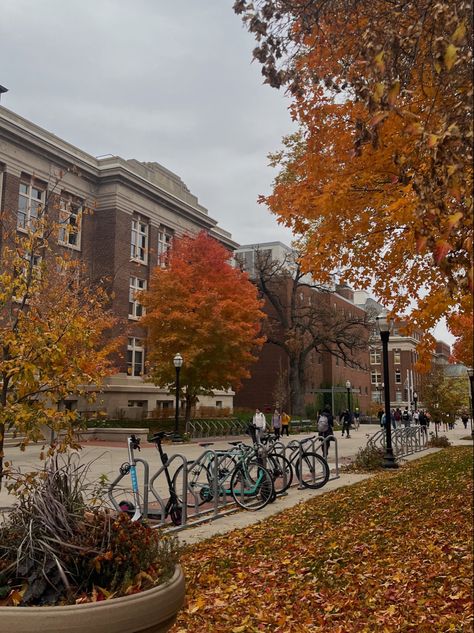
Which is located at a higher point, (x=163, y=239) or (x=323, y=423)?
(x=163, y=239)

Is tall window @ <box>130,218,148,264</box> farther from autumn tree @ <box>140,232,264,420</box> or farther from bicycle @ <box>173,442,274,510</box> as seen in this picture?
bicycle @ <box>173,442,274,510</box>

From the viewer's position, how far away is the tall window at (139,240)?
40250 millimetres

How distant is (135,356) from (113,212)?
374 inches

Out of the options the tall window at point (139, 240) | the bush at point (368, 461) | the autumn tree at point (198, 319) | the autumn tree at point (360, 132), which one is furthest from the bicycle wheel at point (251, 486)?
the tall window at point (139, 240)

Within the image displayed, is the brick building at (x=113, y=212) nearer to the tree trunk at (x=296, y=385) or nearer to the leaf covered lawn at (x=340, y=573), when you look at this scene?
the tree trunk at (x=296, y=385)

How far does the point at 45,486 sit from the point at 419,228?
297cm

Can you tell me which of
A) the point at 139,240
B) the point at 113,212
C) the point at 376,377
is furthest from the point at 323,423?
the point at 376,377

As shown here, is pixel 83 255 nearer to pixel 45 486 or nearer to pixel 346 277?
pixel 346 277

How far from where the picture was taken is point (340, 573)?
237 inches

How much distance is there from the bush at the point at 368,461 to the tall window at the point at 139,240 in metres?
26.0

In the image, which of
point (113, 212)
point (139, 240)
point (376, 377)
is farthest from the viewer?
point (376, 377)

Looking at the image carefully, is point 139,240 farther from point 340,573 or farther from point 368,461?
point 340,573

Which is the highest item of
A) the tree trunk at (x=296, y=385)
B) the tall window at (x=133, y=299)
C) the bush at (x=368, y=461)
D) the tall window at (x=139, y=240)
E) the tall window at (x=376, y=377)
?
the tall window at (x=139, y=240)

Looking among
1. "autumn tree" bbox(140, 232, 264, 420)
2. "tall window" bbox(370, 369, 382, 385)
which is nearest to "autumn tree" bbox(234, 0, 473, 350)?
"autumn tree" bbox(140, 232, 264, 420)
